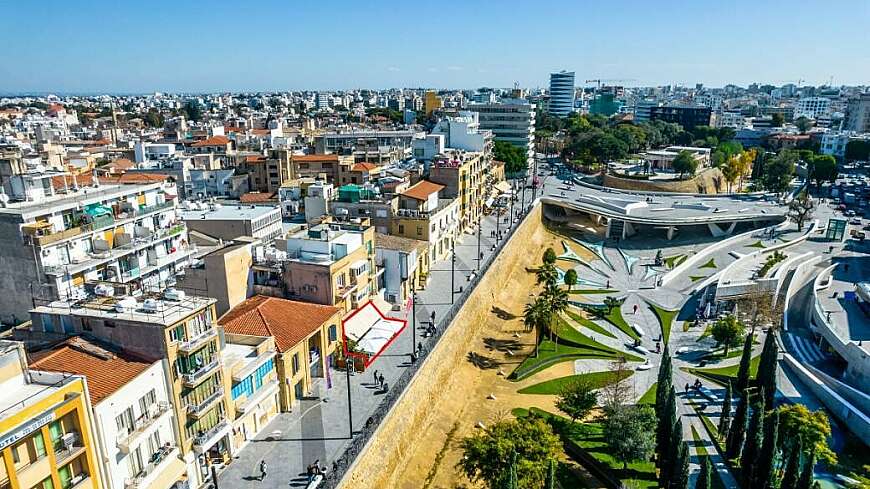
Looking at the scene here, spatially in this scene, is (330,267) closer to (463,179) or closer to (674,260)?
(463,179)

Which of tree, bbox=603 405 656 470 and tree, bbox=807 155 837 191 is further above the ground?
tree, bbox=807 155 837 191

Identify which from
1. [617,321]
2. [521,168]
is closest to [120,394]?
[617,321]

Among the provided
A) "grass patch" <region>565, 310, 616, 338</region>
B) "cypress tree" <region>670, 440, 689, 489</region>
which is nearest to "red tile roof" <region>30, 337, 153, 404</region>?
"cypress tree" <region>670, 440, 689, 489</region>

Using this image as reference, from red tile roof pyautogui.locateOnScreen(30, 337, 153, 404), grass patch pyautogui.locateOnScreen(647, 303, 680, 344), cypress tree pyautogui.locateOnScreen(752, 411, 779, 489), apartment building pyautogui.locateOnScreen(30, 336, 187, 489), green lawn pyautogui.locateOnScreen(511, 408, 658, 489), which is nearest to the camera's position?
apartment building pyautogui.locateOnScreen(30, 336, 187, 489)

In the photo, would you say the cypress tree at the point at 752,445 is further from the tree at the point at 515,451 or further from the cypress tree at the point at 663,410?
the tree at the point at 515,451

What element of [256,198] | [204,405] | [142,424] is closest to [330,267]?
[204,405]

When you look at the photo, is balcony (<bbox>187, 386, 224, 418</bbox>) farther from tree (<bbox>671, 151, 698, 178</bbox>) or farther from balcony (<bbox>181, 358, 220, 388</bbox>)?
tree (<bbox>671, 151, 698, 178</bbox>)
